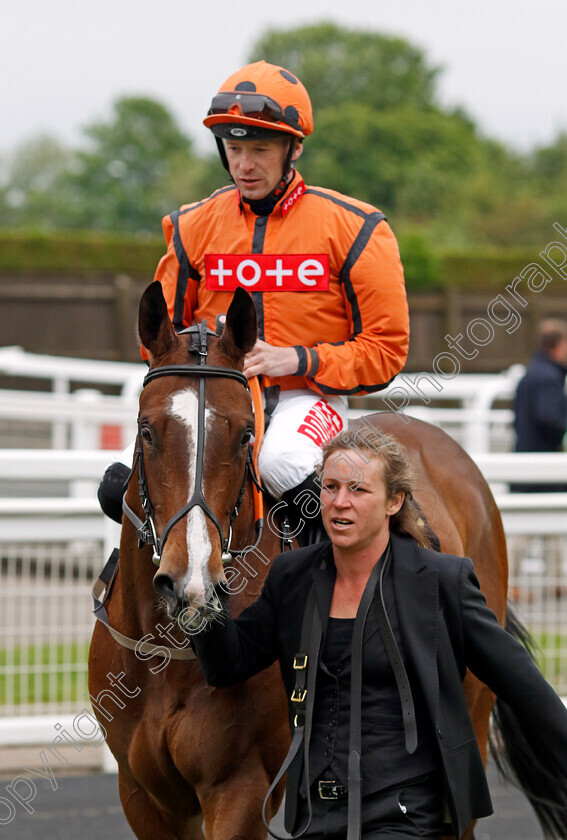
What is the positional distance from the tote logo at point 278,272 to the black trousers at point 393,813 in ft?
4.95

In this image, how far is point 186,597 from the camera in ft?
7.75

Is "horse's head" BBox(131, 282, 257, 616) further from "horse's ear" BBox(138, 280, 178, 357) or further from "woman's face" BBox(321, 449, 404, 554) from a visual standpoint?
"woman's face" BBox(321, 449, 404, 554)

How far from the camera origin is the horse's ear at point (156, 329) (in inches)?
111

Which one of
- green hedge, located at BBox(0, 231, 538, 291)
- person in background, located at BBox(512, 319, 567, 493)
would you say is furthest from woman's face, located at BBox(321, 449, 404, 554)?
green hedge, located at BBox(0, 231, 538, 291)

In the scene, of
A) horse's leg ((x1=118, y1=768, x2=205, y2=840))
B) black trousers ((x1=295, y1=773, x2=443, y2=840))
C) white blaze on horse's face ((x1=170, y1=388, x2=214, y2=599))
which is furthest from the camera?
horse's leg ((x1=118, y1=768, x2=205, y2=840))

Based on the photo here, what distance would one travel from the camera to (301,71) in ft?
201

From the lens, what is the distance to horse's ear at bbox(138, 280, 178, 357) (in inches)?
111

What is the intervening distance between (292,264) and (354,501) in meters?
1.03

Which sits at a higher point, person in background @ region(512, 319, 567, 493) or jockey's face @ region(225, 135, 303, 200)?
jockey's face @ region(225, 135, 303, 200)

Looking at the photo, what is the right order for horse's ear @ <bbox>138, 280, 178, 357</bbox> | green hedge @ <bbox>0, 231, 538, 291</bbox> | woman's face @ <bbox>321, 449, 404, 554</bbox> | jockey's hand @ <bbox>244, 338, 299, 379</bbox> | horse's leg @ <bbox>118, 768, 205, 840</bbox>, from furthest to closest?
→ 1. green hedge @ <bbox>0, 231, 538, 291</bbox>
2. horse's leg @ <bbox>118, 768, 205, 840</bbox>
3. jockey's hand @ <bbox>244, 338, 299, 379</bbox>
4. horse's ear @ <bbox>138, 280, 178, 357</bbox>
5. woman's face @ <bbox>321, 449, 404, 554</bbox>

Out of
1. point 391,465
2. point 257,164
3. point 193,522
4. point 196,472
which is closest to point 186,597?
point 193,522

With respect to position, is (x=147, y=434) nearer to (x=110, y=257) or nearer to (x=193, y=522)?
(x=193, y=522)

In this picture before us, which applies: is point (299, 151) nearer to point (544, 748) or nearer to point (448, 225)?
point (544, 748)

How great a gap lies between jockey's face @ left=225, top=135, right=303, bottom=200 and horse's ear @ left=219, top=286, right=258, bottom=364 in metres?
0.63
